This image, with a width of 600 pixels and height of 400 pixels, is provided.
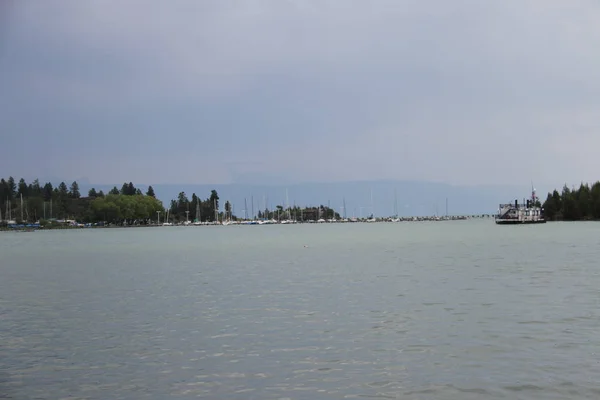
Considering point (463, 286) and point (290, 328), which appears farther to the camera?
point (463, 286)

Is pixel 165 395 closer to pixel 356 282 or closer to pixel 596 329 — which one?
pixel 596 329

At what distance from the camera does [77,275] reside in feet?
230

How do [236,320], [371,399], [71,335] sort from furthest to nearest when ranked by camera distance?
[236,320] < [71,335] < [371,399]

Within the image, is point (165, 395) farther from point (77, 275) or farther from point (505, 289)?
point (77, 275)

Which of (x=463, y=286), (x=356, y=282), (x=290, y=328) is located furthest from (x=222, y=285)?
(x=290, y=328)

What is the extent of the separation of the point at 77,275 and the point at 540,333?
51.2 metres

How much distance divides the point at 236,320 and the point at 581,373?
18.2 metres

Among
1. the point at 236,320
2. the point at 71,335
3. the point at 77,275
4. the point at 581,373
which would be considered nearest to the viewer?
the point at 581,373

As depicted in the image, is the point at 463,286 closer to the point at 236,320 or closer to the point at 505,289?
the point at 505,289

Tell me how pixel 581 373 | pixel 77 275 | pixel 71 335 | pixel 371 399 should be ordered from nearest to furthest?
pixel 371 399 < pixel 581 373 < pixel 71 335 < pixel 77 275

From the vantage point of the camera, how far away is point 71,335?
109ft

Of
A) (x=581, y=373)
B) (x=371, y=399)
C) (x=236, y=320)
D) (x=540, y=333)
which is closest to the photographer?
(x=371, y=399)

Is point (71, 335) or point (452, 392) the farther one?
point (71, 335)

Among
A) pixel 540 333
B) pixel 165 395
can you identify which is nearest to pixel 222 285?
pixel 540 333
